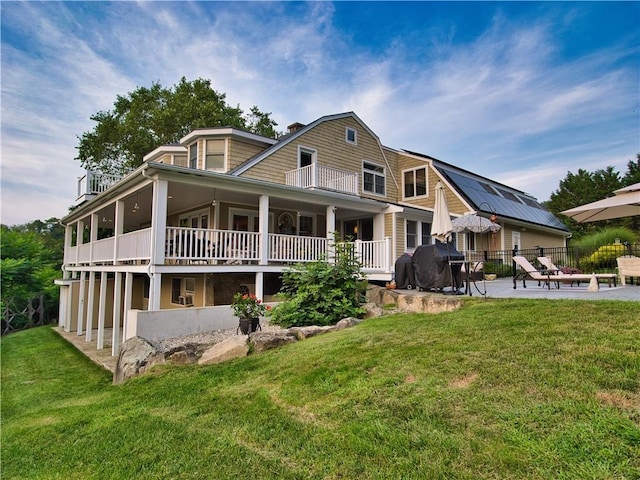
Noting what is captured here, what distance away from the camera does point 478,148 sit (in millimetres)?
19969

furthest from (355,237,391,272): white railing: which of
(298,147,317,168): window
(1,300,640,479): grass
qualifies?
(1,300,640,479): grass

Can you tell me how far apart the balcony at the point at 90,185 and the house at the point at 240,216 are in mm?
71

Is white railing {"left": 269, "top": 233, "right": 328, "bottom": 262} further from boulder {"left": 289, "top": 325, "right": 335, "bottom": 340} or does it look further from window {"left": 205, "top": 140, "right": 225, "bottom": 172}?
window {"left": 205, "top": 140, "right": 225, "bottom": 172}

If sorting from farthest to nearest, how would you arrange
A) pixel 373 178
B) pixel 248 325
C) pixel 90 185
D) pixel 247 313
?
pixel 373 178, pixel 90 185, pixel 247 313, pixel 248 325

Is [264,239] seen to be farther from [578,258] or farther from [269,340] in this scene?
[578,258]

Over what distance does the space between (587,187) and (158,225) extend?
1598 inches

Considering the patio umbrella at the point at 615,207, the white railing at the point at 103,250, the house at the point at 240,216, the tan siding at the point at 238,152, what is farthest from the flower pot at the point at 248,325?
the patio umbrella at the point at 615,207

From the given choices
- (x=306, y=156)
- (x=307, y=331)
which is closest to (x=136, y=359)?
(x=307, y=331)

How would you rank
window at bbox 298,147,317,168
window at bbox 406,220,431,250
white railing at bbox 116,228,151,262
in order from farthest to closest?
window at bbox 406,220,431,250, window at bbox 298,147,317,168, white railing at bbox 116,228,151,262

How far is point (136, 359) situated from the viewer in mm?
6469

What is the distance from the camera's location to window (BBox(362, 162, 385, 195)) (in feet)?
57.5

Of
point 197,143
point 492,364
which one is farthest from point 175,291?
point 492,364

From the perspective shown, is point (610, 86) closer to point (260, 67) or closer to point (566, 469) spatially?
point (260, 67)

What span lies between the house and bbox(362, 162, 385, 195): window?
0.06 metres
